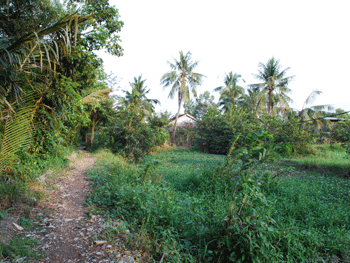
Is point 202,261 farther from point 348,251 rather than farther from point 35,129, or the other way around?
point 35,129

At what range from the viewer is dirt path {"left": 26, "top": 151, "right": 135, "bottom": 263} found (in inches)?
94.5

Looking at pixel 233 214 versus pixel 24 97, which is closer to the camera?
pixel 233 214

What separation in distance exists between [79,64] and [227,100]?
22.2 meters

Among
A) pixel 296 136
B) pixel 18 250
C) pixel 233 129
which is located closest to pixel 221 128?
pixel 233 129

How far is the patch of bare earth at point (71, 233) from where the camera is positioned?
2406mm

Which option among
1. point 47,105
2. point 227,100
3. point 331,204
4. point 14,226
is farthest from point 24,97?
point 227,100

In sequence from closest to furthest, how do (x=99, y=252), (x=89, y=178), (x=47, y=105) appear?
(x=99, y=252) → (x=47, y=105) → (x=89, y=178)

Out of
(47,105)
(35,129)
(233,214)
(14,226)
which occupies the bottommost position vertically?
(14,226)

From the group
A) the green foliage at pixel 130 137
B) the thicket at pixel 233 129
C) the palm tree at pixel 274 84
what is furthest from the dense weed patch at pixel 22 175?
the palm tree at pixel 274 84

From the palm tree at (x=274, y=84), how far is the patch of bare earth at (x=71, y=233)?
20.9m

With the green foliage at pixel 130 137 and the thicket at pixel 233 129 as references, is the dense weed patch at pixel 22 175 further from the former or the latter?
the thicket at pixel 233 129

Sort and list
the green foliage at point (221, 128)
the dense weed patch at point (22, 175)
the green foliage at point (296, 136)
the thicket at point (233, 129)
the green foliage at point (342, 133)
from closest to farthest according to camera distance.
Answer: the dense weed patch at point (22, 175) < the green foliage at point (342, 133) < the green foliage at point (296, 136) < the thicket at point (233, 129) < the green foliage at point (221, 128)

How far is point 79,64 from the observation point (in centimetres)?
598

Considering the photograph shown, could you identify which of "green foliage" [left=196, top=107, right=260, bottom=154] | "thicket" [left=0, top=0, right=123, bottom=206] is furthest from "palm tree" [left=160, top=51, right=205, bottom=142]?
"thicket" [left=0, top=0, right=123, bottom=206]
